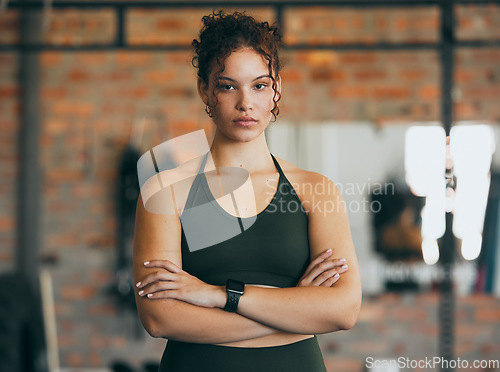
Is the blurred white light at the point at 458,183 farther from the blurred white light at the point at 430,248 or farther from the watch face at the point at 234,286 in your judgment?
the watch face at the point at 234,286

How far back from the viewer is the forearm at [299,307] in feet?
3.28

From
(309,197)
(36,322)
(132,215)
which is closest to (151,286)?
(309,197)

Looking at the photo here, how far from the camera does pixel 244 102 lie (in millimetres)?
955

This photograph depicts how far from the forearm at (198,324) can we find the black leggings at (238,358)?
30 mm

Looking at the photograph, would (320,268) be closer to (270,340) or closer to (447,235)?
(270,340)

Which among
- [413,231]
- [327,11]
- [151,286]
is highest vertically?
[327,11]

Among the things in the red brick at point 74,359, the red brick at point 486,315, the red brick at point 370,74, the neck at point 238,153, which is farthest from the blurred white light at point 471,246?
the neck at point 238,153

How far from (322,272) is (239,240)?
6.7 inches

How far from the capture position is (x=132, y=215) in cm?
386

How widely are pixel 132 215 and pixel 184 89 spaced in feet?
3.27

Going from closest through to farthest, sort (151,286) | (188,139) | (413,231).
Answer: (151,286)
(188,139)
(413,231)

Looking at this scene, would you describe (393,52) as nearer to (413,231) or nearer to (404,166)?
(404,166)

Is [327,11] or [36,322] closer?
[36,322]

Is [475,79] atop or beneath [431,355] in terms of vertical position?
atop
